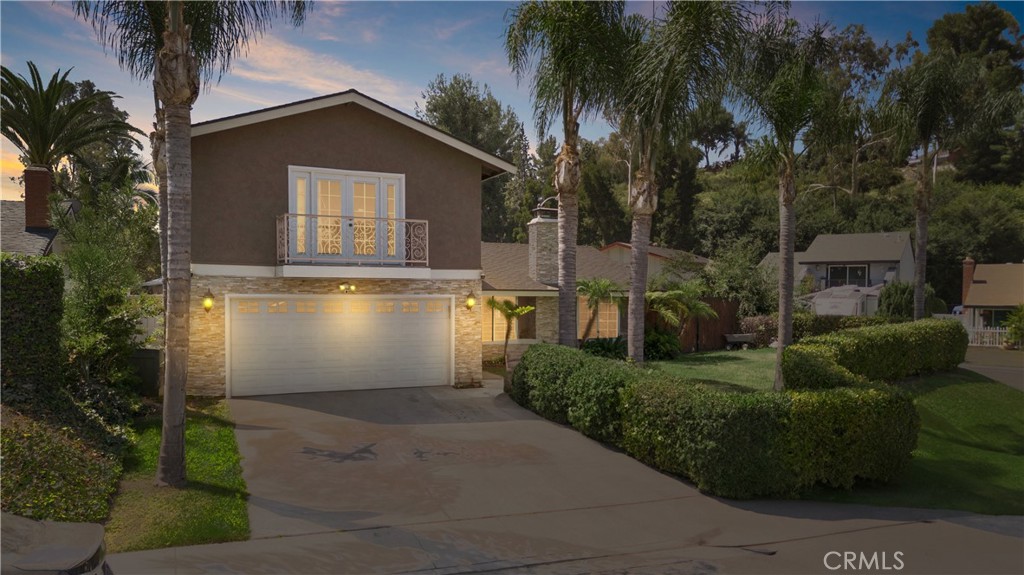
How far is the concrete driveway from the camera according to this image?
6406 millimetres

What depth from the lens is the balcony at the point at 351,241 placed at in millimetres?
14180

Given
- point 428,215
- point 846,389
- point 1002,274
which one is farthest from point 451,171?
point 1002,274

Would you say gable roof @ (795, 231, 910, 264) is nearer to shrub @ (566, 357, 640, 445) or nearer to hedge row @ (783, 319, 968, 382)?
hedge row @ (783, 319, 968, 382)

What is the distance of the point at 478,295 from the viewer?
53.6ft

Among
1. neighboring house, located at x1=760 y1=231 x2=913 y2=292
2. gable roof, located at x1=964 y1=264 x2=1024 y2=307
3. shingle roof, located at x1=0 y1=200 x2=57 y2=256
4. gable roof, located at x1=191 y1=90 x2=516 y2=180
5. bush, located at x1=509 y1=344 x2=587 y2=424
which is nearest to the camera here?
bush, located at x1=509 y1=344 x2=587 y2=424

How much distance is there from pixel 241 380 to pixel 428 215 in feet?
18.9

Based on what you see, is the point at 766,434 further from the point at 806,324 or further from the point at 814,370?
the point at 806,324

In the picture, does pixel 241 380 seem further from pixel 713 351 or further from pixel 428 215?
pixel 713 351

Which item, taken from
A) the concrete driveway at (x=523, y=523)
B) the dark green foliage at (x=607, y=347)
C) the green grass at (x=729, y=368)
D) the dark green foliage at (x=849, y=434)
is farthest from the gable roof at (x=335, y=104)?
the dark green foliage at (x=849, y=434)

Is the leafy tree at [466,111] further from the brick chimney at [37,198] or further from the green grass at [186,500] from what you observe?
the green grass at [186,500]

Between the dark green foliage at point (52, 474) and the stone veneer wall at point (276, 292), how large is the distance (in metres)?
5.08

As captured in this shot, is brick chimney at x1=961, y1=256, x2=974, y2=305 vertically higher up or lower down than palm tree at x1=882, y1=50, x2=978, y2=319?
lower down

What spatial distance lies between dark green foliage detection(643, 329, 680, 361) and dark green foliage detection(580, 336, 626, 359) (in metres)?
1.15

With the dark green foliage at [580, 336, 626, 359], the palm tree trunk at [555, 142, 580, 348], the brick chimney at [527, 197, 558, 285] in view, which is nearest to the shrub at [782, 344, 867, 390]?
the palm tree trunk at [555, 142, 580, 348]
